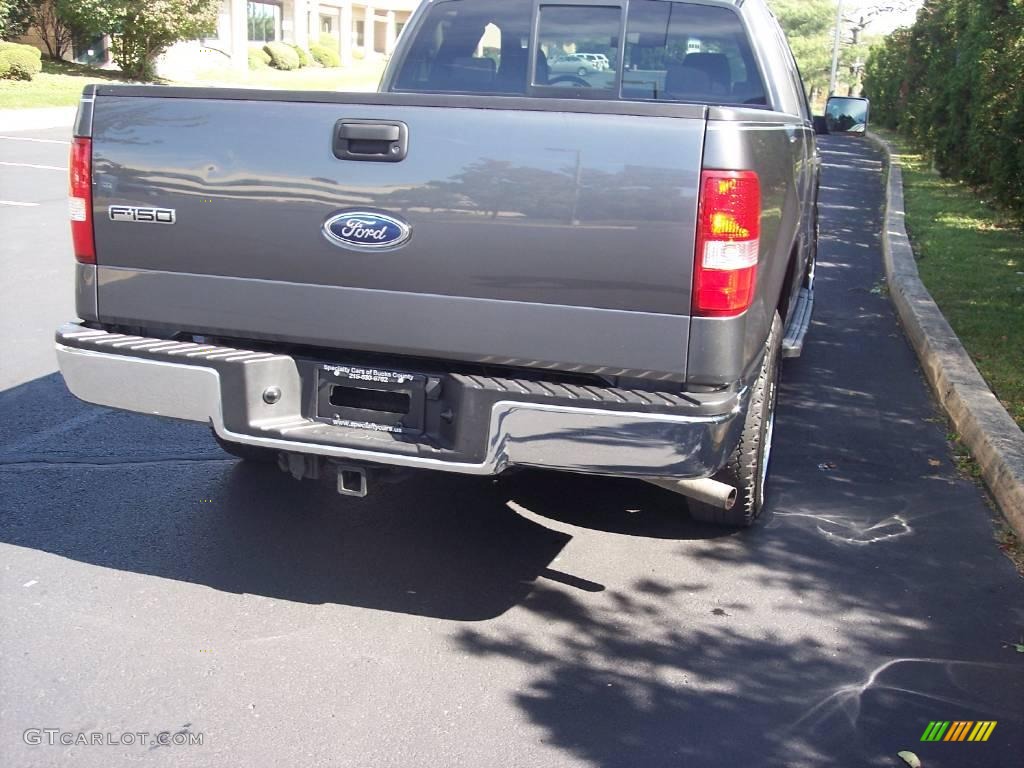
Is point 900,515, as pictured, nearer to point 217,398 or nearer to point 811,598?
point 811,598

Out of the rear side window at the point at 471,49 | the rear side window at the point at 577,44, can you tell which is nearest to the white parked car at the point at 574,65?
the rear side window at the point at 577,44

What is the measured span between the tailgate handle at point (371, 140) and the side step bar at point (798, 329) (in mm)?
2360

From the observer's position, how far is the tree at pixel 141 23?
30.7m

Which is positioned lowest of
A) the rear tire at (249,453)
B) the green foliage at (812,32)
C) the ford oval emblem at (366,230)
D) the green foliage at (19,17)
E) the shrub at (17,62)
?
the rear tire at (249,453)

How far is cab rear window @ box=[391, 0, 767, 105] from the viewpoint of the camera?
5324 mm

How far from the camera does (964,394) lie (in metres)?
6.27

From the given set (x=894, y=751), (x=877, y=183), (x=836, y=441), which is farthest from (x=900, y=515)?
(x=877, y=183)

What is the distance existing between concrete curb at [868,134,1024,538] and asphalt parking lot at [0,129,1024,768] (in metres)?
0.15

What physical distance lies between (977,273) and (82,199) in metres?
8.79

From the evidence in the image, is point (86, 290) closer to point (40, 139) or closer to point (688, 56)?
point (688, 56)

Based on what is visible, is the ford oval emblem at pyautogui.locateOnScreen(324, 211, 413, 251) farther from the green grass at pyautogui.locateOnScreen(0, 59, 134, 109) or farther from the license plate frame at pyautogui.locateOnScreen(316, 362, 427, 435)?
the green grass at pyautogui.locateOnScreen(0, 59, 134, 109)

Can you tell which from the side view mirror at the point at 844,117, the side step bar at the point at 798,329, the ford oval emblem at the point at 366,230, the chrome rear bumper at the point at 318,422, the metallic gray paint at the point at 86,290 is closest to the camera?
the chrome rear bumper at the point at 318,422

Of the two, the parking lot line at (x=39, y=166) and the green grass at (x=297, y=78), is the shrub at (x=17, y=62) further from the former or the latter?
the parking lot line at (x=39, y=166)

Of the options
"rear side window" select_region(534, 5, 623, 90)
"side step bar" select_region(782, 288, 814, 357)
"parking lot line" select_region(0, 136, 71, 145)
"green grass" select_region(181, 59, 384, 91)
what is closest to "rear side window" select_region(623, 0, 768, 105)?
"rear side window" select_region(534, 5, 623, 90)
